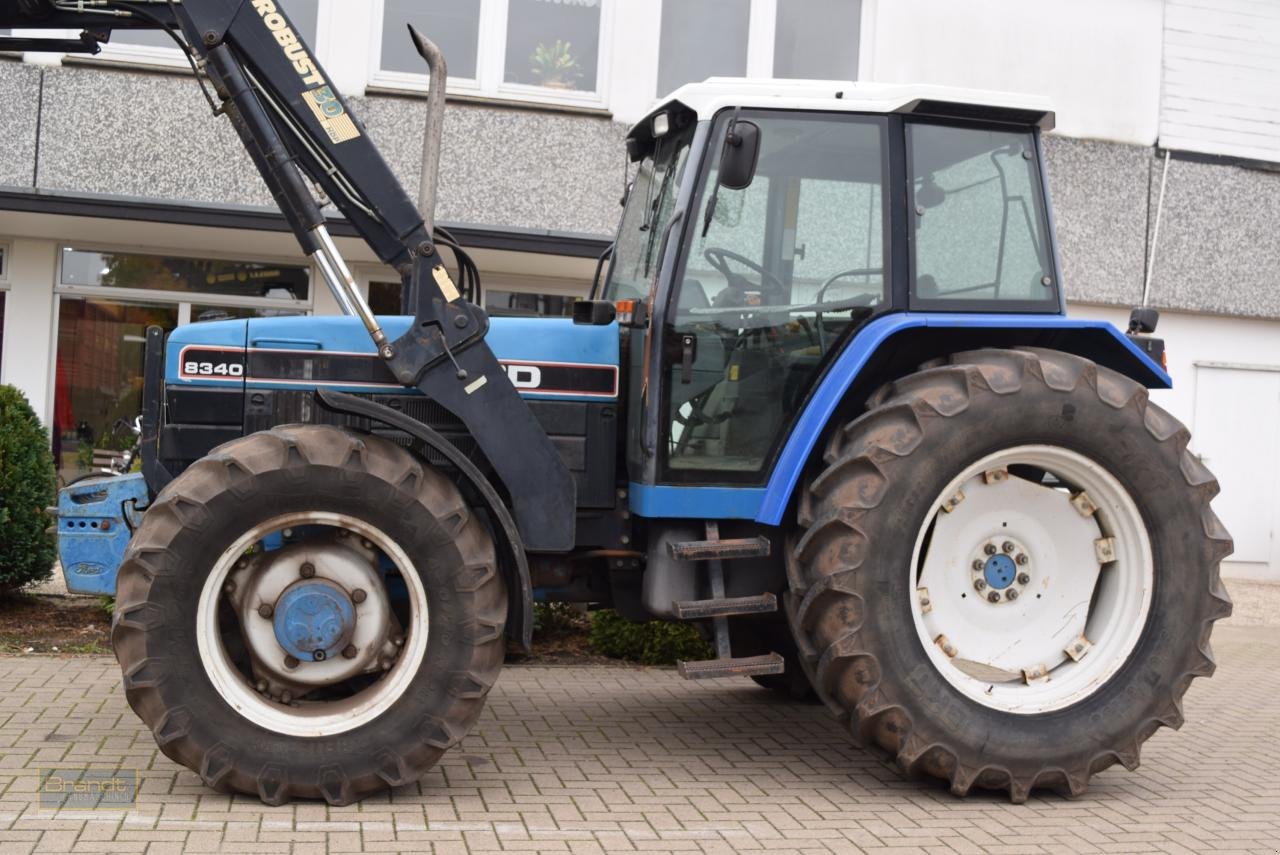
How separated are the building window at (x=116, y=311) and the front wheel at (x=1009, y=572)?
7.51 metres

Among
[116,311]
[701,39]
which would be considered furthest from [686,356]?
[116,311]

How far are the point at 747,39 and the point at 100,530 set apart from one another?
7.92 metres

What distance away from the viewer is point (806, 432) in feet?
16.6

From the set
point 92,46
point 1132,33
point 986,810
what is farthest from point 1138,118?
point 92,46

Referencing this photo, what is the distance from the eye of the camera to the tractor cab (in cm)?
514

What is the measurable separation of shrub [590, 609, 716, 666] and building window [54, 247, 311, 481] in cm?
495

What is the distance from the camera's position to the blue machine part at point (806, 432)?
5012mm

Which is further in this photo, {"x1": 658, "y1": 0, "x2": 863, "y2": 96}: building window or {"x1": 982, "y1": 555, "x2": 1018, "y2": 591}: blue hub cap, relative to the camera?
{"x1": 658, "y1": 0, "x2": 863, "y2": 96}: building window

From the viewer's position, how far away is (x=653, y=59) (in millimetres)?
11188

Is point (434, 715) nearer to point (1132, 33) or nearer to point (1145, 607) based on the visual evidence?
point (1145, 607)

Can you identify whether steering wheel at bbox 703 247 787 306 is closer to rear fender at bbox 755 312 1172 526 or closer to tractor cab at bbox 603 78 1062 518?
tractor cab at bbox 603 78 1062 518

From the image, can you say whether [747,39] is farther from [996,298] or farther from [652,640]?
[996,298]

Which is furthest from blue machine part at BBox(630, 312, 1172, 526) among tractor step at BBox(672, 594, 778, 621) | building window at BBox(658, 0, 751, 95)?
building window at BBox(658, 0, 751, 95)
